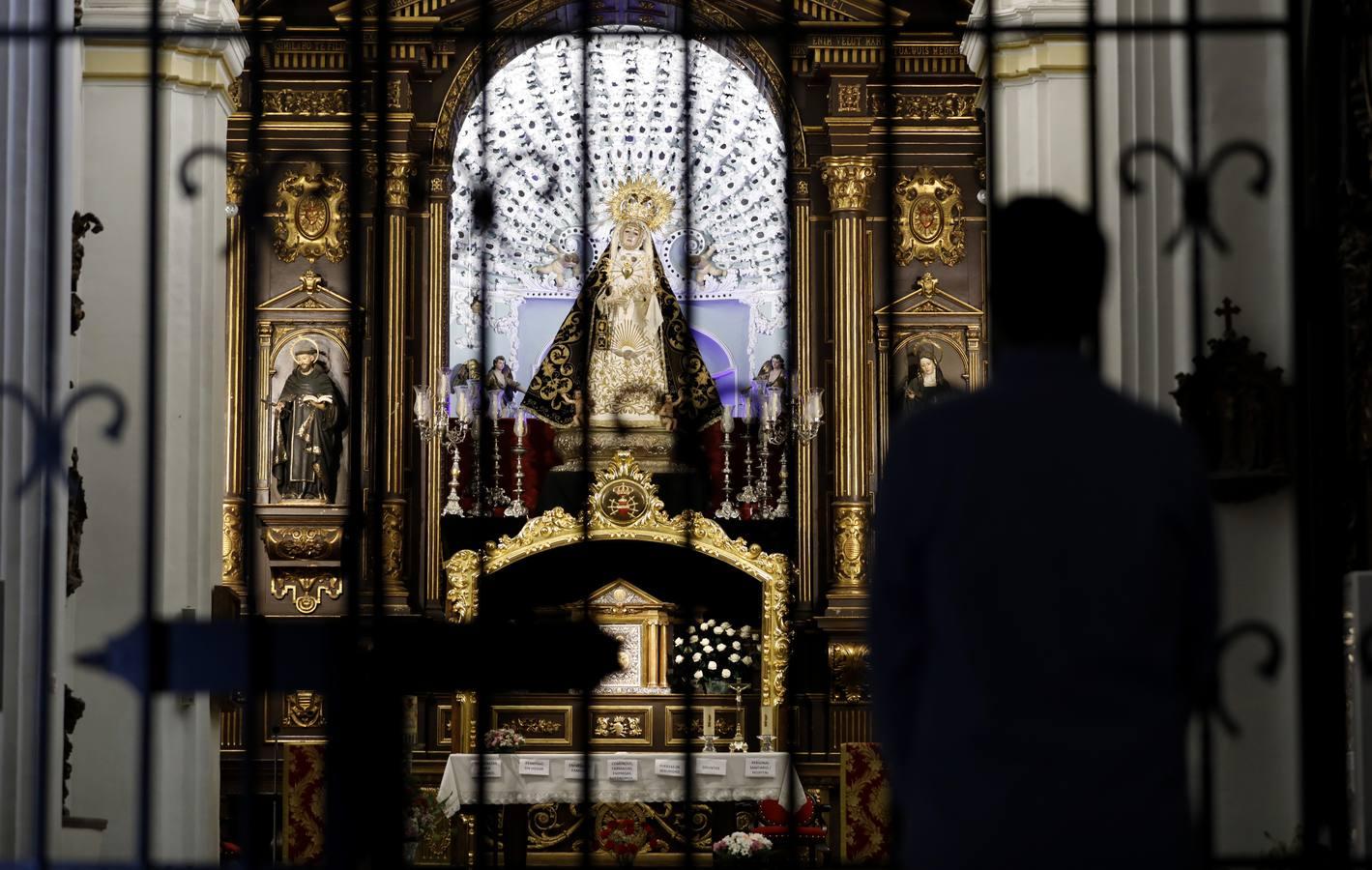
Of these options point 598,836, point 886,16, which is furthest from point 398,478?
point 886,16

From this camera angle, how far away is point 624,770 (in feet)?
32.3

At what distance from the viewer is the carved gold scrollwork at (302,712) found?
12.4 m

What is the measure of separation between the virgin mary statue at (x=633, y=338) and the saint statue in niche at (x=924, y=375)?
1.37 meters

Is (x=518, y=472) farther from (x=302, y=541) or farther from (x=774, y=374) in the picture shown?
(x=774, y=374)

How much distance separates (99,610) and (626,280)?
596cm

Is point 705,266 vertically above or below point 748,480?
above

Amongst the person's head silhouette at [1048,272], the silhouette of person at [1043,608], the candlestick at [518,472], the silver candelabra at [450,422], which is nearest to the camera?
the silhouette of person at [1043,608]

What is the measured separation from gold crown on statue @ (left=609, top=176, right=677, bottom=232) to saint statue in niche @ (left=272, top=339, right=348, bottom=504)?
7.64 feet

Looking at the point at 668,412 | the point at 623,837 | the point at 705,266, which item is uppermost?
the point at 705,266

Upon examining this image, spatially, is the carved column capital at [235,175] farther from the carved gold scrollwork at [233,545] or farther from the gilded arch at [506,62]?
the carved gold scrollwork at [233,545]

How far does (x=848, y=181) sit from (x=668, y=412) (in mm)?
2086

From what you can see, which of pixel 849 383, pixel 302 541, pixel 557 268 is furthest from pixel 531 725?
pixel 557 268

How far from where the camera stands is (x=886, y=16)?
3449 millimetres

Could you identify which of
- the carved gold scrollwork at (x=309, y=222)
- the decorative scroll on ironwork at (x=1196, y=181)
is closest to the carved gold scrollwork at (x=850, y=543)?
the carved gold scrollwork at (x=309, y=222)
